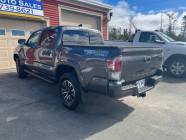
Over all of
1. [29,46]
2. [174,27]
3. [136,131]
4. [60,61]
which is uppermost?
[174,27]

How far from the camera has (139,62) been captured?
154 inches

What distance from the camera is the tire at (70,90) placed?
4.19 meters

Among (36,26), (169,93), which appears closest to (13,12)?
(36,26)

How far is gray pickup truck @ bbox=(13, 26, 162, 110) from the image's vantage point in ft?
11.3

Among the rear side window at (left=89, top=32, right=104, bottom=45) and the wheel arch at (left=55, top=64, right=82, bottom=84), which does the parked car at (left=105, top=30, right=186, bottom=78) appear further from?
the wheel arch at (left=55, top=64, right=82, bottom=84)

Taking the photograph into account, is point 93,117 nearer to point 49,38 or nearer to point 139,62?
point 139,62

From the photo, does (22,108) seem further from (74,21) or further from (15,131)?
(74,21)

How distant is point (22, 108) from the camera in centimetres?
454

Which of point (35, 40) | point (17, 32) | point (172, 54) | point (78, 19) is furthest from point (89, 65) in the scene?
point (78, 19)

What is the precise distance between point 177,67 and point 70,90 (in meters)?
5.33

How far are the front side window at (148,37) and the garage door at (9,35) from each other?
20.3ft

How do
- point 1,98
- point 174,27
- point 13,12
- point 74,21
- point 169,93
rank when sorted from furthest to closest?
point 174,27 → point 74,21 → point 13,12 → point 169,93 → point 1,98

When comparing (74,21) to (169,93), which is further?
(74,21)

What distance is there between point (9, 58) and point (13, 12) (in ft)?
7.69
